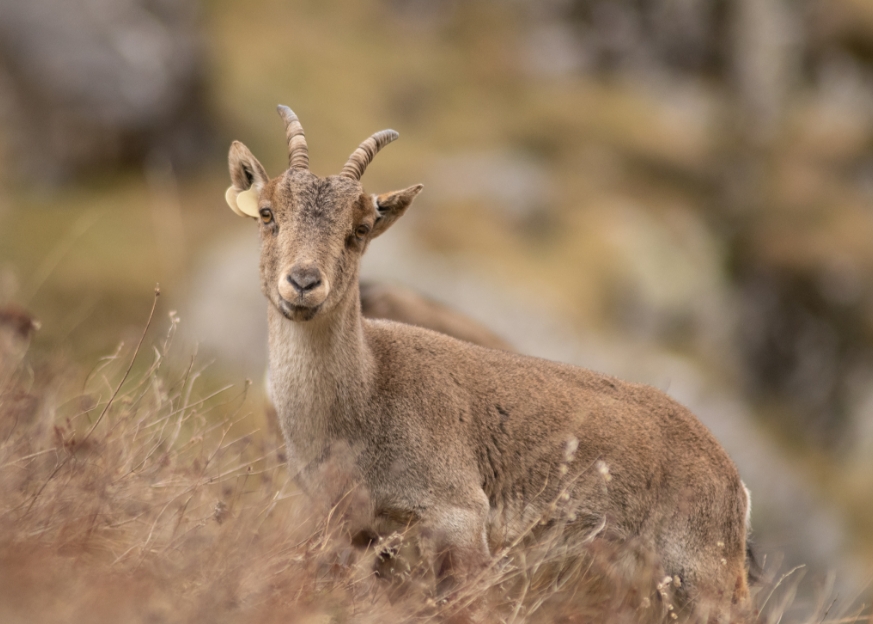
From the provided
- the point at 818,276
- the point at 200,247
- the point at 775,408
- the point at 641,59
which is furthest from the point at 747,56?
the point at 200,247

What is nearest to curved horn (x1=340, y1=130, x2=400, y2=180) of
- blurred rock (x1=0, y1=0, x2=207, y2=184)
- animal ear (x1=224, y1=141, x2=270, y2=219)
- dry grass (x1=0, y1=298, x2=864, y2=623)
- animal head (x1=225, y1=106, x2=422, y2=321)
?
animal head (x1=225, y1=106, x2=422, y2=321)

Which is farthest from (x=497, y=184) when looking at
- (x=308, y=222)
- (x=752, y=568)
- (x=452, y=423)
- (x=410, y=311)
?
(x=308, y=222)

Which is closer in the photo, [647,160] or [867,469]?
[867,469]

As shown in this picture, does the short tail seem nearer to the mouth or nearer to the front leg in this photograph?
the front leg

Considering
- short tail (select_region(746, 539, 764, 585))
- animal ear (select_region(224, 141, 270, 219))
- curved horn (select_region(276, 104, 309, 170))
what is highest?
curved horn (select_region(276, 104, 309, 170))

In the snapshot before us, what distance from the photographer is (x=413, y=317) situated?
10.7 meters

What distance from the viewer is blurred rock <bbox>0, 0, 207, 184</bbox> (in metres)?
22.5

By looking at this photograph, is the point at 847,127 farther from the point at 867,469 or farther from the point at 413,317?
the point at 413,317

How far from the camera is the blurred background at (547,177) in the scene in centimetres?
2052

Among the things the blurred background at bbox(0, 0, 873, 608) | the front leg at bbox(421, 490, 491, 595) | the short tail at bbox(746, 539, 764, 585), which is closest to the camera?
the front leg at bbox(421, 490, 491, 595)

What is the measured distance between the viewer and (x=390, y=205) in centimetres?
743

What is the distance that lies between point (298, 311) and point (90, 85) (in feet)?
61.0

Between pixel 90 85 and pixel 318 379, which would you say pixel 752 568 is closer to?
pixel 318 379

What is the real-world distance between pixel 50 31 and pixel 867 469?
22.6 m
